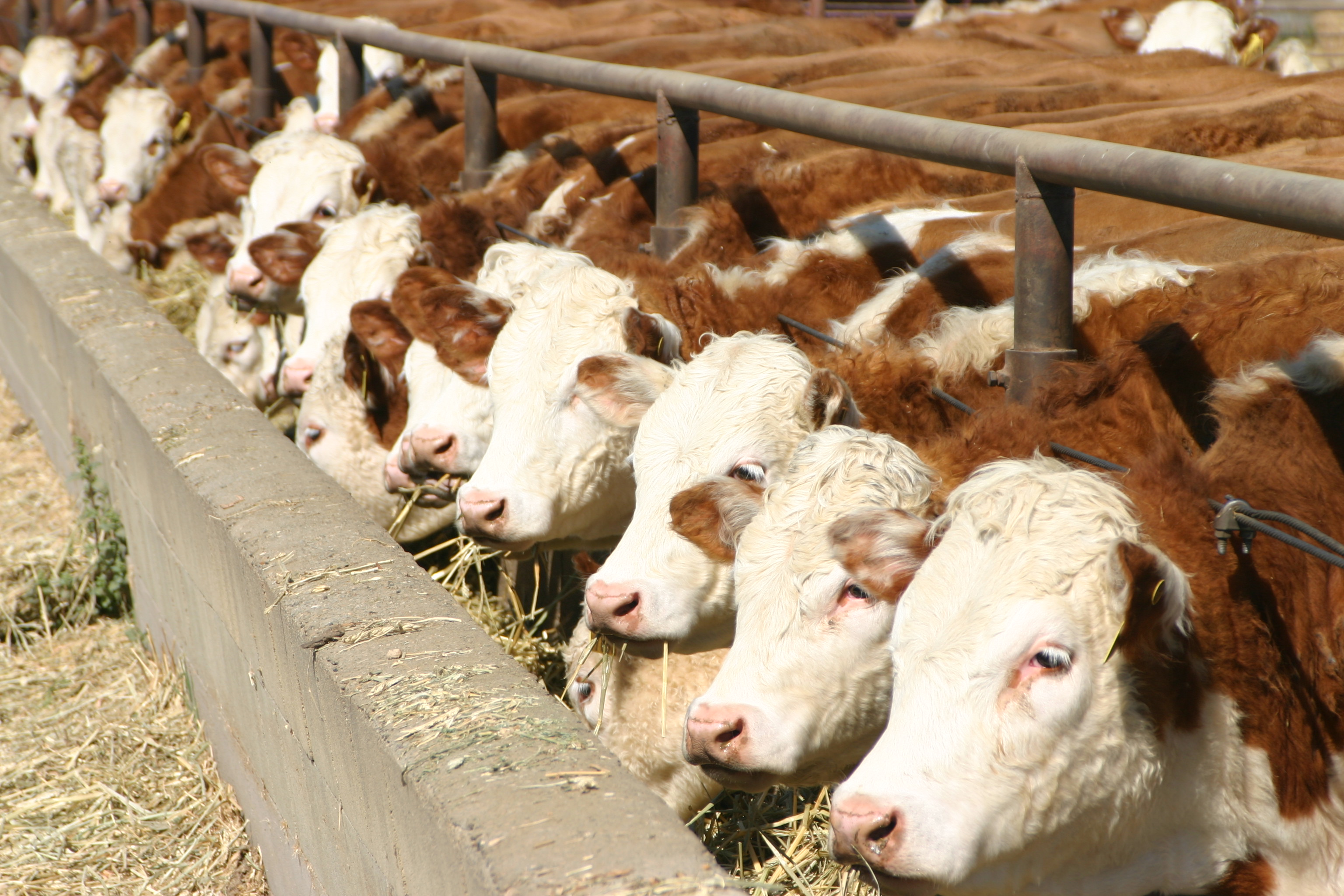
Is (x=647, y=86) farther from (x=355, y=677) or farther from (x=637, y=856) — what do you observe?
(x=637, y=856)

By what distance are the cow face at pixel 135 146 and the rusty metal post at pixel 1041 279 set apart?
261 inches

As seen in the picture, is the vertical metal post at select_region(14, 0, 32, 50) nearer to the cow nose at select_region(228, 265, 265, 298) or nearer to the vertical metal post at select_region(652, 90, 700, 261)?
the cow nose at select_region(228, 265, 265, 298)

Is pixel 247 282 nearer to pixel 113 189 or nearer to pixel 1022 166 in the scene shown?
pixel 1022 166

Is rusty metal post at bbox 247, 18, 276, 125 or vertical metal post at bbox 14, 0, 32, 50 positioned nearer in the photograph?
rusty metal post at bbox 247, 18, 276, 125

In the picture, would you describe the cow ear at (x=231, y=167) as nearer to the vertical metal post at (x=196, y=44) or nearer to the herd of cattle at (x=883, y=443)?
the herd of cattle at (x=883, y=443)

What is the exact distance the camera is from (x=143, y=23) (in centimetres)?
1122

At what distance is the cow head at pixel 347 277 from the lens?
4.48 metres

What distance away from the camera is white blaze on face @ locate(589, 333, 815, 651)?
8.40ft

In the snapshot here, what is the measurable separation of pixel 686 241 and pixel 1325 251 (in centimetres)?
165

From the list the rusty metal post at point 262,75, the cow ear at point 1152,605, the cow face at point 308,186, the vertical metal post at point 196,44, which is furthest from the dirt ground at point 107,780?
the vertical metal post at point 196,44

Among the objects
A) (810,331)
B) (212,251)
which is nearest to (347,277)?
(212,251)

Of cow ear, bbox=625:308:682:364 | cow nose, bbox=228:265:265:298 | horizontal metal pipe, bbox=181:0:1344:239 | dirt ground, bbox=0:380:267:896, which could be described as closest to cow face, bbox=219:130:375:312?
cow nose, bbox=228:265:265:298

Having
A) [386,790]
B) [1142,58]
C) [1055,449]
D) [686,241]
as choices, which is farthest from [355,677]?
[1142,58]

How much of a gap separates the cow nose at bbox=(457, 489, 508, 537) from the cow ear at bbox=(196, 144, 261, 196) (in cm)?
347
